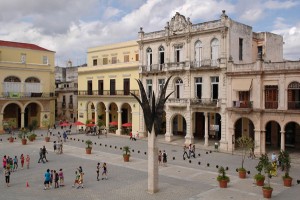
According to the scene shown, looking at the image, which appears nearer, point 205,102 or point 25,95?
point 205,102

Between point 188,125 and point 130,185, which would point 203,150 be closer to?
point 188,125

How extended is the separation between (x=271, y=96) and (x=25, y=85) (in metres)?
37.7

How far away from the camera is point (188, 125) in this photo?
37.5m

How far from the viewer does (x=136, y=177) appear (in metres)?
23.5

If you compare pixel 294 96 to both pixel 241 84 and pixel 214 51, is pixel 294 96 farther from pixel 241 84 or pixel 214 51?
pixel 214 51

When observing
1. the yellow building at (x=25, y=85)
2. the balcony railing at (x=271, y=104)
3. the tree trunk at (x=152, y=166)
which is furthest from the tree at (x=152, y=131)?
the yellow building at (x=25, y=85)

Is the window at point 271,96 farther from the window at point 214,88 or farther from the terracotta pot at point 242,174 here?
the terracotta pot at point 242,174

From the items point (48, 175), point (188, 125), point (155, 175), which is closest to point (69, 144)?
point (188, 125)

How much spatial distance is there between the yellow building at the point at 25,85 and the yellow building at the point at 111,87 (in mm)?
6567

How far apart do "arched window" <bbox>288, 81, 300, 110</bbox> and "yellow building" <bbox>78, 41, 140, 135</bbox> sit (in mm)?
19818

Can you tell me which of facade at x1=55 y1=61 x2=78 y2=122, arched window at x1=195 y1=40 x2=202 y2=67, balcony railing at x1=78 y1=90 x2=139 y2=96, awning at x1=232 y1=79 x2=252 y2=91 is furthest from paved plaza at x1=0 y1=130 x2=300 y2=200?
facade at x1=55 y1=61 x2=78 y2=122

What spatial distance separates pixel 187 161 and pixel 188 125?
882 cm

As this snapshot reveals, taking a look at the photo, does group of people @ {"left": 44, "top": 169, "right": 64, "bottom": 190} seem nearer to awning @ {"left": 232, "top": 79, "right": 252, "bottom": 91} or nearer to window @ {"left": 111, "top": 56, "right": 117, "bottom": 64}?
awning @ {"left": 232, "top": 79, "right": 252, "bottom": 91}

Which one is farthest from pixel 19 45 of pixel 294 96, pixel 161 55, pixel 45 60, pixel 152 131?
pixel 294 96
